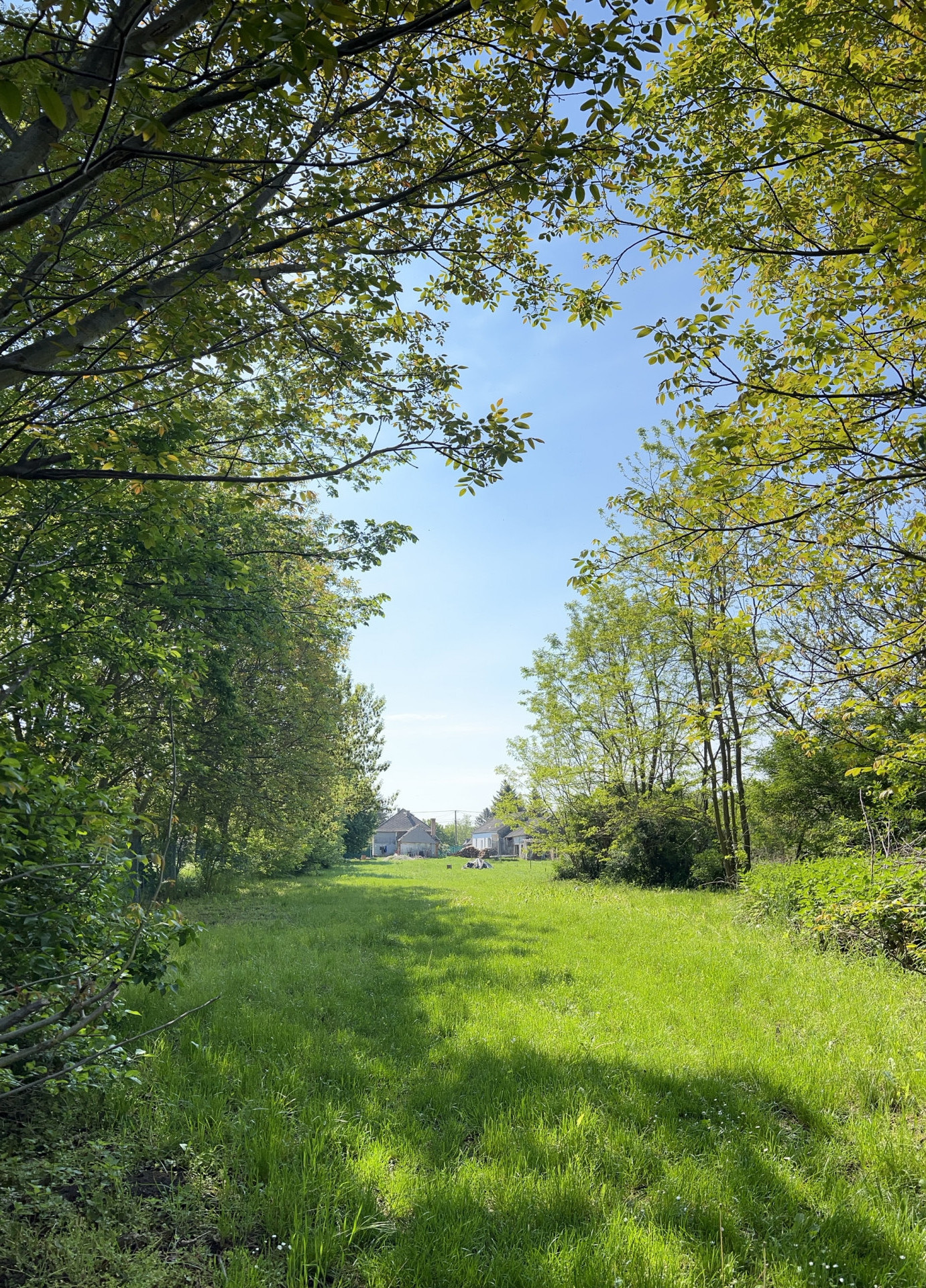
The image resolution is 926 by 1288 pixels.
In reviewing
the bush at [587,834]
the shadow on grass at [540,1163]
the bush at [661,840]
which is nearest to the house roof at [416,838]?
the bush at [587,834]

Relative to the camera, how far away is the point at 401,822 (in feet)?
313

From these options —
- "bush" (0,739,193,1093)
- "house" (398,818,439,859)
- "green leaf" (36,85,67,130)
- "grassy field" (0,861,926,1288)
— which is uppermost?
"green leaf" (36,85,67,130)

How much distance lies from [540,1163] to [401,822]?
9506 centimetres

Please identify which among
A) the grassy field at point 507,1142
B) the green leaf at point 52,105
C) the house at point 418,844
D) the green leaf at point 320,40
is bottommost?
the house at point 418,844

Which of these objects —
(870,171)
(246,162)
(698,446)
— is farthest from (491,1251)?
(870,171)

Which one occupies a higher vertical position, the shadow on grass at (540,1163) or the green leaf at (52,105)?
the green leaf at (52,105)

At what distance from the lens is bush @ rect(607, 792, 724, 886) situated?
59.6ft

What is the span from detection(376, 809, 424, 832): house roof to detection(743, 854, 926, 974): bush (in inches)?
3347

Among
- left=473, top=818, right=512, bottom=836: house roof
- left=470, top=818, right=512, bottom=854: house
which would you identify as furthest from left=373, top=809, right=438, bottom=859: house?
left=473, top=818, right=512, bottom=836: house roof

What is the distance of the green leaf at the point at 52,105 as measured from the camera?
70.9 inches

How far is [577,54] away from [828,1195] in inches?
248

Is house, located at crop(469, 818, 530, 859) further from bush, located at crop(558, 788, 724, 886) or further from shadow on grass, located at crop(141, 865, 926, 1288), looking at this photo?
shadow on grass, located at crop(141, 865, 926, 1288)

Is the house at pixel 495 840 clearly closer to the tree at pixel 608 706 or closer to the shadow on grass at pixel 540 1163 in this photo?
the tree at pixel 608 706

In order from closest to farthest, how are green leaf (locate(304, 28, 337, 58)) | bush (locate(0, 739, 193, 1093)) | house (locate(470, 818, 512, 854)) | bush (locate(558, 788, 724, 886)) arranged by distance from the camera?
green leaf (locate(304, 28, 337, 58))
bush (locate(0, 739, 193, 1093))
bush (locate(558, 788, 724, 886))
house (locate(470, 818, 512, 854))
